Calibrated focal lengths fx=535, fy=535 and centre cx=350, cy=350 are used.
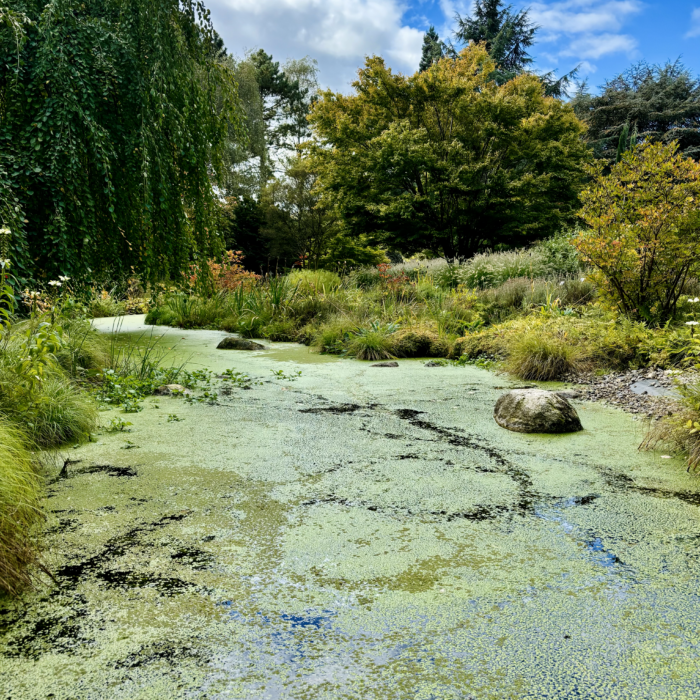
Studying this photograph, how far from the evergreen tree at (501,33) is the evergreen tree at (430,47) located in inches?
34.2

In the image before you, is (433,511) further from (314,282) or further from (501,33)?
(501,33)

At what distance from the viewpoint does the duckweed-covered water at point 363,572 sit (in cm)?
117

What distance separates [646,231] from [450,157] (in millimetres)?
7935

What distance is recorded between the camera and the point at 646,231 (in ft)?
15.9

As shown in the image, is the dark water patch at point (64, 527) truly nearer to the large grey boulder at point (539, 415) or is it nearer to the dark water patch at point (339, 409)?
the dark water patch at point (339, 409)

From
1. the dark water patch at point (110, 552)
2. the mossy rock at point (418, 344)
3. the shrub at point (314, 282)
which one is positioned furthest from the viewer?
the shrub at point (314, 282)

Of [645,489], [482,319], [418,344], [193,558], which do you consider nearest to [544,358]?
[418,344]

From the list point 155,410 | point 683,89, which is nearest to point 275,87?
point 683,89

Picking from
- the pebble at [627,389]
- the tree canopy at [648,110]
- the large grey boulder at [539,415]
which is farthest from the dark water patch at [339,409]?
the tree canopy at [648,110]

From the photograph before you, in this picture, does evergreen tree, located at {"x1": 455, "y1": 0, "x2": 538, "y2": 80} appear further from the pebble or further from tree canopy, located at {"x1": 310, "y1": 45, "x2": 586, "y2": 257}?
the pebble

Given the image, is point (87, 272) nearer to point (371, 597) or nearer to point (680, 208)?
point (371, 597)

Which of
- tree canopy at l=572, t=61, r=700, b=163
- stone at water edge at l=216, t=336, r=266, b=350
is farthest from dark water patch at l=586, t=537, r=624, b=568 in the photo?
tree canopy at l=572, t=61, r=700, b=163

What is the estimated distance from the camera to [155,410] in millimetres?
3553

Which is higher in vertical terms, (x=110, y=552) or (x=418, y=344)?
(x=418, y=344)
